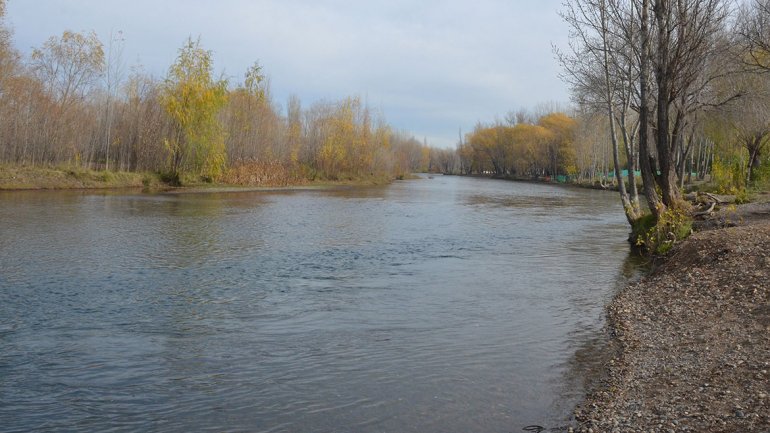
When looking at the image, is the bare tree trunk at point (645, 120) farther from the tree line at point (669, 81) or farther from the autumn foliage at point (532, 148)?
the autumn foliage at point (532, 148)

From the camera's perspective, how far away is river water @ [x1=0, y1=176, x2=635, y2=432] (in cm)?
605

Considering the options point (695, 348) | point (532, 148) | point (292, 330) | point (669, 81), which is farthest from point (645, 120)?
point (532, 148)

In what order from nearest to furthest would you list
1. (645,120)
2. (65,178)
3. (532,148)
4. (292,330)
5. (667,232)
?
(292,330) → (667,232) → (645,120) → (65,178) → (532,148)

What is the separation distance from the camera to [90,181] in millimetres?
39156

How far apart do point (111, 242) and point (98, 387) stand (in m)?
11.8

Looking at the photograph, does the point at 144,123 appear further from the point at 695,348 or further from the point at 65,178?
the point at 695,348

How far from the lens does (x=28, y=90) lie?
3700cm

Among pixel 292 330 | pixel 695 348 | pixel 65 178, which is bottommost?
pixel 292 330

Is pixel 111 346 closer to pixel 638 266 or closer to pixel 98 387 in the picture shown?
pixel 98 387

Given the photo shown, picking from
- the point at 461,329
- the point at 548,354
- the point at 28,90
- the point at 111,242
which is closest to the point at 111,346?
the point at 461,329

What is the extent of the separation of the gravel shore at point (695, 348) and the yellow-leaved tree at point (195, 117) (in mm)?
38723

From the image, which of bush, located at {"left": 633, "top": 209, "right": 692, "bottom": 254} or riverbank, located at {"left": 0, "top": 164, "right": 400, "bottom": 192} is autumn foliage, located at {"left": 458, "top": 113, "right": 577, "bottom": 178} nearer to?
riverbank, located at {"left": 0, "top": 164, "right": 400, "bottom": 192}

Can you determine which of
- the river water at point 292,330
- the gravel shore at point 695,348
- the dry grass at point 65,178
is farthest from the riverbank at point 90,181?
the gravel shore at point 695,348

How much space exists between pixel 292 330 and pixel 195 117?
3899 cm
